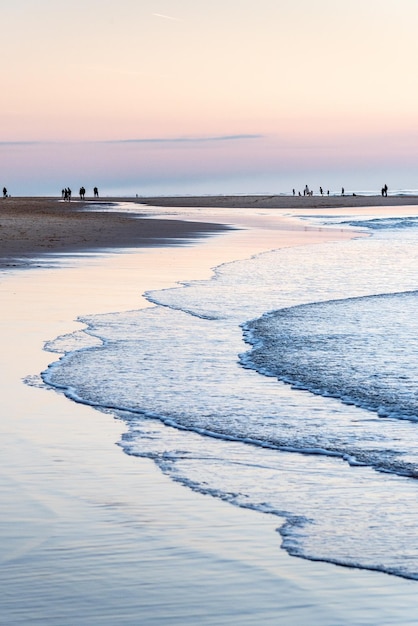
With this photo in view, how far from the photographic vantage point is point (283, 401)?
9.53 meters

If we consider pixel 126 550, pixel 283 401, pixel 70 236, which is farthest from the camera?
pixel 70 236

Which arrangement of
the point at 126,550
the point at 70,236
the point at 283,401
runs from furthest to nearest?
the point at 70,236 < the point at 283,401 < the point at 126,550

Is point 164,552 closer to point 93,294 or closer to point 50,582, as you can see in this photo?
point 50,582

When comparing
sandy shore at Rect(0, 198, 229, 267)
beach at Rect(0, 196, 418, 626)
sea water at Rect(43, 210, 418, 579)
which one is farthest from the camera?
sandy shore at Rect(0, 198, 229, 267)

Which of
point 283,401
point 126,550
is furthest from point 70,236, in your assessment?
point 126,550

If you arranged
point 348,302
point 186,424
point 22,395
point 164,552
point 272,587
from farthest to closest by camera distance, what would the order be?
point 348,302
point 22,395
point 186,424
point 164,552
point 272,587

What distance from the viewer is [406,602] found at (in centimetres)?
478

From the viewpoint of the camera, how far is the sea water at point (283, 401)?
6156 mm

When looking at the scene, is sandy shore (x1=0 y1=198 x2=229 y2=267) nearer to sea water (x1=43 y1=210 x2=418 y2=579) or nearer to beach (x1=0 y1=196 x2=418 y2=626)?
sea water (x1=43 y1=210 x2=418 y2=579)

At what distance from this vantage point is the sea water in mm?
6156

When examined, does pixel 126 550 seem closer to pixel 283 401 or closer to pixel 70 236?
pixel 283 401

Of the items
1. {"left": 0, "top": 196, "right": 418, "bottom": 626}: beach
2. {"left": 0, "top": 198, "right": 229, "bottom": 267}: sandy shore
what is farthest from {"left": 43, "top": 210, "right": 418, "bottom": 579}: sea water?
{"left": 0, "top": 198, "right": 229, "bottom": 267}: sandy shore

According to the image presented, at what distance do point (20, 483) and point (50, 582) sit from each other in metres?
1.76

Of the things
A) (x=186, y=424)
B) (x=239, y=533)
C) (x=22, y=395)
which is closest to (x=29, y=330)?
(x=22, y=395)
